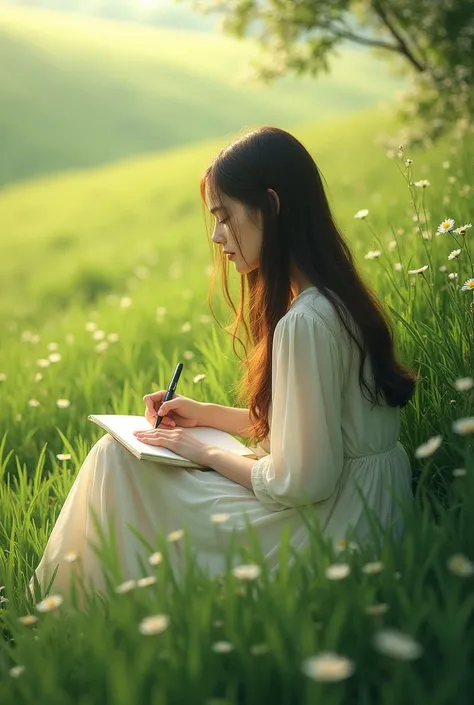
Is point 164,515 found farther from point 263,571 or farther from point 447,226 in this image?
point 447,226

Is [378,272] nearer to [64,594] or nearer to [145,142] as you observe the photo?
[64,594]

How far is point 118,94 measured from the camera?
2562cm

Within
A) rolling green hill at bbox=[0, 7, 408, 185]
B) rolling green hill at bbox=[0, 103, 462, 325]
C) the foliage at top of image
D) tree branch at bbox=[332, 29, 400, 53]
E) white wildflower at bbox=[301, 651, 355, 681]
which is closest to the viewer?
white wildflower at bbox=[301, 651, 355, 681]

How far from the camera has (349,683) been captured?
5.41 ft

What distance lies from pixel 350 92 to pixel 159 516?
34.1 meters

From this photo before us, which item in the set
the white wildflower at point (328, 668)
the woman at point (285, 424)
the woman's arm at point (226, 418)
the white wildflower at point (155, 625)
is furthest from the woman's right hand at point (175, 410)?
the white wildflower at point (328, 668)

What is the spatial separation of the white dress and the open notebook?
45mm

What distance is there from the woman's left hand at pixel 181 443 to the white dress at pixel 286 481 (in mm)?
53

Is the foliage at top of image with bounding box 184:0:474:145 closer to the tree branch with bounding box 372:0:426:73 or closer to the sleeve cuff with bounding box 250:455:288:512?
the tree branch with bounding box 372:0:426:73

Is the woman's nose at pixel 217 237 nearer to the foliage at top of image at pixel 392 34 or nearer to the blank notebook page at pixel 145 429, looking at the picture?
the blank notebook page at pixel 145 429

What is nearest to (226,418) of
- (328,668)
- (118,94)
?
(328,668)

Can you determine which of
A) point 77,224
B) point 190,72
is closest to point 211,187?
point 77,224

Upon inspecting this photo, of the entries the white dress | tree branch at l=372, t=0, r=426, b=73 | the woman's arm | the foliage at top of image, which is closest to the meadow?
the white dress

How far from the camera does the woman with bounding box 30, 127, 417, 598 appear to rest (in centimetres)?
223
